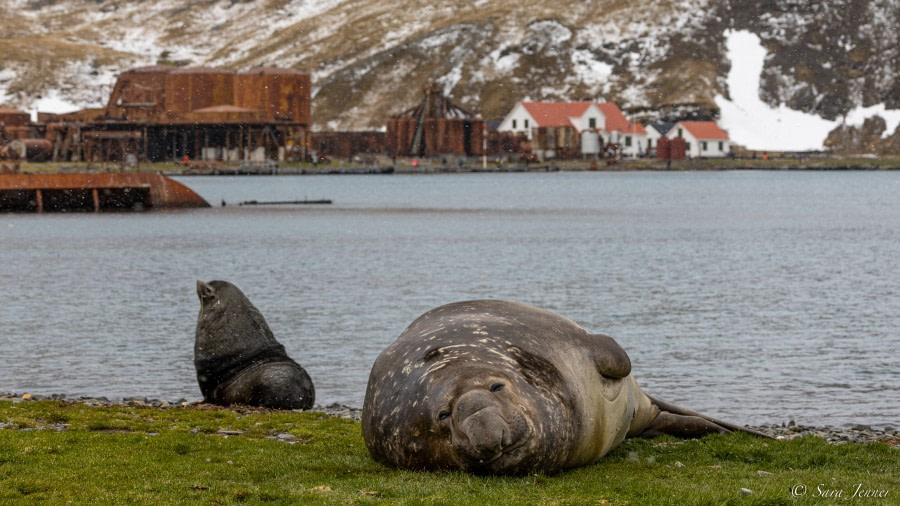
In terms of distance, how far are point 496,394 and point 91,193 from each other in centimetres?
9936

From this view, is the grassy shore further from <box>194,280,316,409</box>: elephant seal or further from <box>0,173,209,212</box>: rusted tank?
<box>0,173,209,212</box>: rusted tank

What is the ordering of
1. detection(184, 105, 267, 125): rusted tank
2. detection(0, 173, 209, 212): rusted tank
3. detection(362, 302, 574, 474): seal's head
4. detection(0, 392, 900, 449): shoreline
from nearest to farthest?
detection(362, 302, 574, 474): seal's head < detection(0, 392, 900, 449): shoreline < detection(0, 173, 209, 212): rusted tank < detection(184, 105, 267, 125): rusted tank

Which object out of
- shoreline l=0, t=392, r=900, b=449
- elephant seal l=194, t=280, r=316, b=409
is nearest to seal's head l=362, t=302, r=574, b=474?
shoreline l=0, t=392, r=900, b=449

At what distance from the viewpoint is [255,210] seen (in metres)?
118

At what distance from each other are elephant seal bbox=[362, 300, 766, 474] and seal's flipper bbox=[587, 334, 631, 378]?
0.01m

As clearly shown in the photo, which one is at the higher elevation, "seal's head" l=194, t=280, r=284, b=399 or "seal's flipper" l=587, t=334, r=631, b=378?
"seal's flipper" l=587, t=334, r=631, b=378

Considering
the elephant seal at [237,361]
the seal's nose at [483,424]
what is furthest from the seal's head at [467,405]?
the elephant seal at [237,361]

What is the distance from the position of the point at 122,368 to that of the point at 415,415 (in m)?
20.3

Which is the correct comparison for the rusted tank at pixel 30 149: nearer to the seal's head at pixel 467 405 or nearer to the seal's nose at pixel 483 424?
the seal's head at pixel 467 405

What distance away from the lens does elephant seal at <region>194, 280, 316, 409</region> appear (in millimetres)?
22297

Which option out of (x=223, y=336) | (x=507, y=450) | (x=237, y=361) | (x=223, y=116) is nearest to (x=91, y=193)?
(x=237, y=361)

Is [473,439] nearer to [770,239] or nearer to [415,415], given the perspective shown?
[415,415]

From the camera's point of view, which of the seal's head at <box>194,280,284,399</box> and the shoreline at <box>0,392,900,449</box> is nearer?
the shoreline at <box>0,392,900,449</box>

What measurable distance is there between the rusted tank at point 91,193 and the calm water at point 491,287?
6.18 ft
